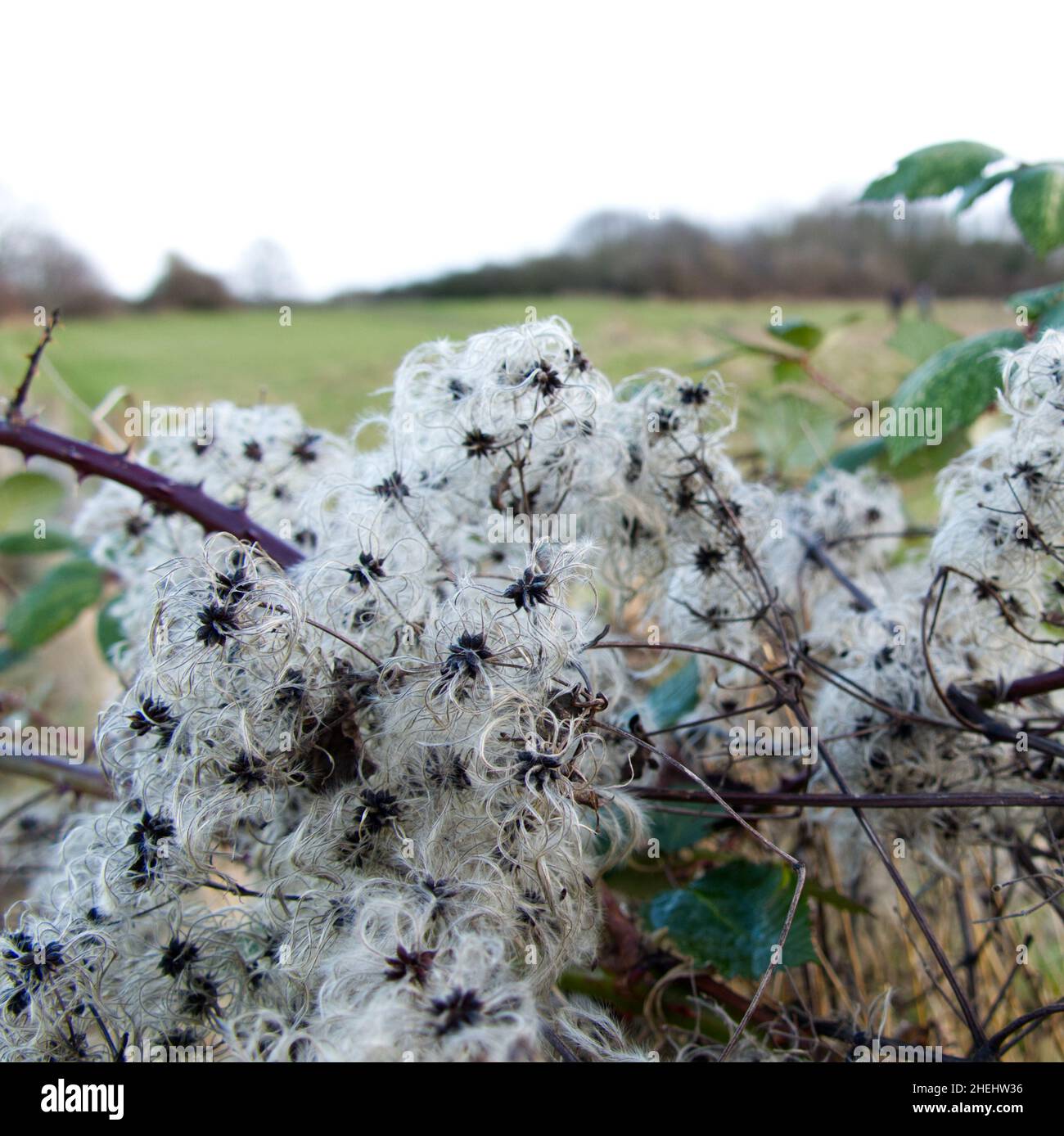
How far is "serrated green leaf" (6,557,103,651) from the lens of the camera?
35.2 inches

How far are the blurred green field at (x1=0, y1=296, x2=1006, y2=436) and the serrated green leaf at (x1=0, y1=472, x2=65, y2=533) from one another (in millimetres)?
98

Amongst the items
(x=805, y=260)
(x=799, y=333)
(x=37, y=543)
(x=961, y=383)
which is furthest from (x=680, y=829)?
(x=805, y=260)

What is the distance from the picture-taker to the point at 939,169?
2.50ft

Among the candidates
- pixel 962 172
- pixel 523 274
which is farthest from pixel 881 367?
pixel 523 274

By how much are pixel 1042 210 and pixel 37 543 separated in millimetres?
1026

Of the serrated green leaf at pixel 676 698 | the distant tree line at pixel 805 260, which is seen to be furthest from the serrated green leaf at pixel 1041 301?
the distant tree line at pixel 805 260

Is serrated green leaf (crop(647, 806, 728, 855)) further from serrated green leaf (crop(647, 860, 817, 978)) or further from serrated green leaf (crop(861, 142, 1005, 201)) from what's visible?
serrated green leaf (crop(861, 142, 1005, 201))

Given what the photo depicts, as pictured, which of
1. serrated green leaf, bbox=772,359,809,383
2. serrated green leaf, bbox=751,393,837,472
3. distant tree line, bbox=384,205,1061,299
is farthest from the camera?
distant tree line, bbox=384,205,1061,299

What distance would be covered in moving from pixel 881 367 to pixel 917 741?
10.3 ft

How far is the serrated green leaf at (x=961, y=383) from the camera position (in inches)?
26.3

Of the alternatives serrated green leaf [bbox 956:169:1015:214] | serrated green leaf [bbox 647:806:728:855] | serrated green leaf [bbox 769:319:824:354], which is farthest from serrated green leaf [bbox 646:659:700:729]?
serrated green leaf [bbox 956:169:1015:214]

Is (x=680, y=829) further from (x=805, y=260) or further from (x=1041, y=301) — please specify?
(x=805, y=260)

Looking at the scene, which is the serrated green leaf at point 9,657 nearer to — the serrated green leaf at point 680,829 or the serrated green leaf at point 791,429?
the serrated green leaf at point 680,829
